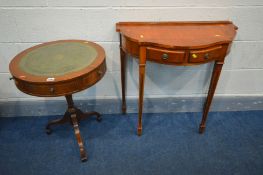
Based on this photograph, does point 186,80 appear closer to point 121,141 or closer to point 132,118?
point 132,118

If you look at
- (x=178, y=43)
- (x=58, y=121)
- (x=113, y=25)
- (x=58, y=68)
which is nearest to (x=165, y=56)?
(x=178, y=43)

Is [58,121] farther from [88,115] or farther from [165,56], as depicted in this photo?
[165,56]

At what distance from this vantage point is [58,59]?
5.33ft

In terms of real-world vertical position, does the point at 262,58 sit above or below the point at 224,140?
above

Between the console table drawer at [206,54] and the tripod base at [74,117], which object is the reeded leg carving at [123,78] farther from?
the console table drawer at [206,54]

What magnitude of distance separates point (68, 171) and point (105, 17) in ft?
4.31

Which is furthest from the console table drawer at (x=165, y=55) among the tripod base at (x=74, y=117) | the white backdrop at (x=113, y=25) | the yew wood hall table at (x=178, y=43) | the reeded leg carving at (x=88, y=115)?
the reeded leg carving at (x=88, y=115)

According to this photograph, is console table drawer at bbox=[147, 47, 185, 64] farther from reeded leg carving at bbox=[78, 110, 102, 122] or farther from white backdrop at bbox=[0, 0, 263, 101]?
reeded leg carving at bbox=[78, 110, 102, 122]

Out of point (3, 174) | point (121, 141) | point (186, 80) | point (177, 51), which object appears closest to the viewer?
point (177, 51)

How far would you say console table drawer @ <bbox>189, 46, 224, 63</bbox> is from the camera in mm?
1527

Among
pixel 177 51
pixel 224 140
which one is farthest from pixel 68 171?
pixel 224 140

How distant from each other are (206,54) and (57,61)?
1054 millimetres

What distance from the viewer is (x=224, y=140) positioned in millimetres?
2109

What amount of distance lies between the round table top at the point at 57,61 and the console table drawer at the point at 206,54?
0.64 meters
